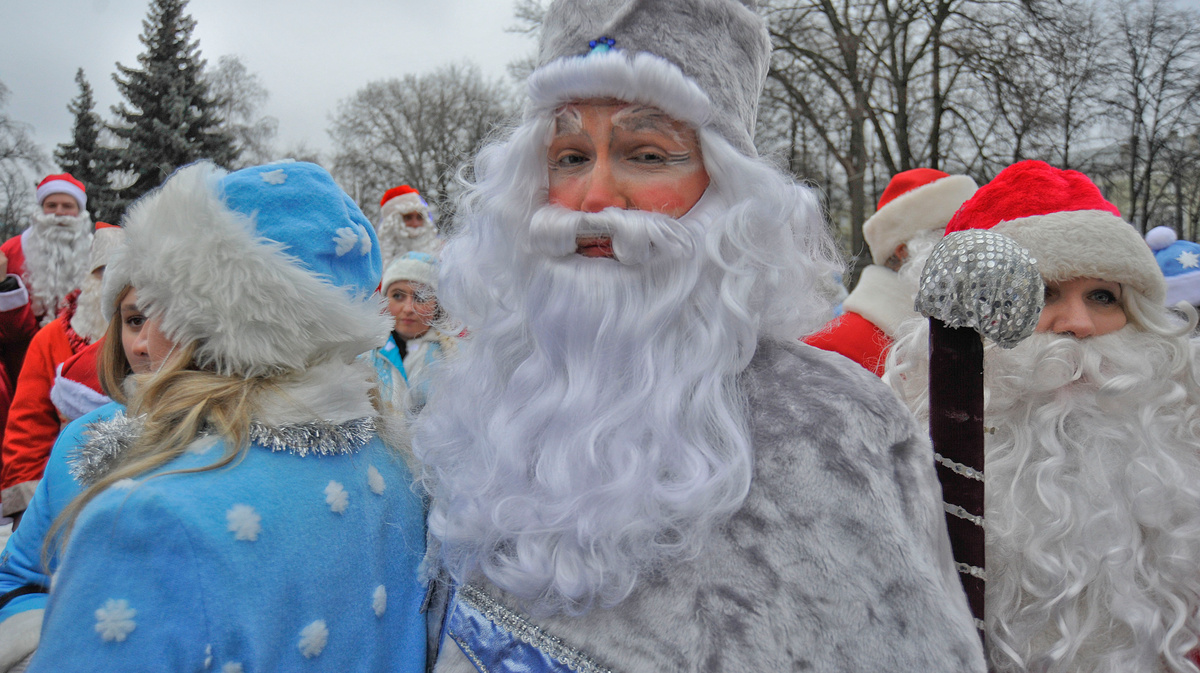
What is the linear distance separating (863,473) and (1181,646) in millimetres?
898

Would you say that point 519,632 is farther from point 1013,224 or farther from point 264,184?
point 1013,224

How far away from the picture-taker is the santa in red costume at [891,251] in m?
3.94

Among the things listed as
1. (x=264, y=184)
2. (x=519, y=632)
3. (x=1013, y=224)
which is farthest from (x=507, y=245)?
(x=1013, y=224)

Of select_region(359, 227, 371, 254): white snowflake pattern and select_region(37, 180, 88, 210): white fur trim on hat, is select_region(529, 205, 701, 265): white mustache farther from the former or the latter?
select_region(37, 180, 88, 210): white fur trim on hat

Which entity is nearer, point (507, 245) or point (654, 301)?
point (654, 301)

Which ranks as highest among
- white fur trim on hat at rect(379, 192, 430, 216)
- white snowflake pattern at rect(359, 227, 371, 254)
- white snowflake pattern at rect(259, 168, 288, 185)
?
white fur trim on hat at rect(379, 192, 430, 216)

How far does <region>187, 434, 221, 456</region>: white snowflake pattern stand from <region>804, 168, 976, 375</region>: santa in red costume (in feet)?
9.81

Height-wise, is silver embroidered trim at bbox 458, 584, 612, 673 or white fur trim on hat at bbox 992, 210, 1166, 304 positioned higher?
white fur trim on hat at bbox 992, 210, 1166, 304

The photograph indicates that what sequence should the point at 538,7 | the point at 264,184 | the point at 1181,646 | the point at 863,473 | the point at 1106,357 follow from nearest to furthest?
the point at 863,473 → the point at 1181,646 → the point at 264,184 → the point at 1106,357 → the point at 538,7

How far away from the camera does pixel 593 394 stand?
1.61 meters

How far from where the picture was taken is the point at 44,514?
1.90 meters

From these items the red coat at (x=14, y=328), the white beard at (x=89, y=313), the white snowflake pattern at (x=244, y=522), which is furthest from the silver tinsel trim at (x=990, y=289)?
the red coat at (x=14, y=328)

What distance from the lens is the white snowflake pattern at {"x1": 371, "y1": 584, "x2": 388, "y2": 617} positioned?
5.36 feet

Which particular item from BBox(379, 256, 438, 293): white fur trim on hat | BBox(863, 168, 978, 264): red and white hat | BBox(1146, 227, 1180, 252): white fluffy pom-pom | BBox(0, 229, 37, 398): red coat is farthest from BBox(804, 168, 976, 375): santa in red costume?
BBox(0, 229, 37, 398): red coat
